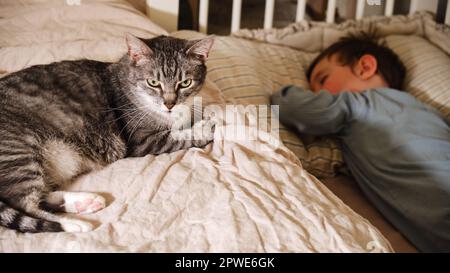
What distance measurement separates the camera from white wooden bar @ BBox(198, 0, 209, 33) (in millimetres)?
1831

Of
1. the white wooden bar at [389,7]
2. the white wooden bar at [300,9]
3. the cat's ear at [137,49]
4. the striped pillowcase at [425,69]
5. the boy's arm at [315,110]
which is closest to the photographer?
the cat's ear at [137,49]

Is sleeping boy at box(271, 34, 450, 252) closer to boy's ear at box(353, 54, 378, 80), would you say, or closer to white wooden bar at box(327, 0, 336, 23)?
boy's ear at box(353, 54, 378, 80)

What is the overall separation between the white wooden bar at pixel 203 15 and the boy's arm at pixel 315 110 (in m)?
0.59

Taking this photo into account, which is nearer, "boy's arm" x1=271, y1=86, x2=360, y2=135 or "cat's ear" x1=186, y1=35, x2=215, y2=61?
"cat's ear" x1=186, y1=35, x2=215, y2=61

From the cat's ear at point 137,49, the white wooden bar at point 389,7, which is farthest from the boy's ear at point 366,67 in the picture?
the cat's ear at point 137,49

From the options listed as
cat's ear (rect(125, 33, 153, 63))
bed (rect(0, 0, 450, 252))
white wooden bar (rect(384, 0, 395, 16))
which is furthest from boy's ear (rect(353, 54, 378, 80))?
cat's ear (rect(125, 33, 153, 63))

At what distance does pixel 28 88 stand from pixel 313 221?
0.78m

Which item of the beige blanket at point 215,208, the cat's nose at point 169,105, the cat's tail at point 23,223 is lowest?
the cat's tail at point 23,223

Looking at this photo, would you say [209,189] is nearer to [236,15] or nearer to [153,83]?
[153,83]

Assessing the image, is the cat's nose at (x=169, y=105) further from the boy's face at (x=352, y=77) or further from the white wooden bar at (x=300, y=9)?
the white wooden bar at (x=300, y=9)

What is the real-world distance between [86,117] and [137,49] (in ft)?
0.76

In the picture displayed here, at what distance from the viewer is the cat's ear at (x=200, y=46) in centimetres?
116

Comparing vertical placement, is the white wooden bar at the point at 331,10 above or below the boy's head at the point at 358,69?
above

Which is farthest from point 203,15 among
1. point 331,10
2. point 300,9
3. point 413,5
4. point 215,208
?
point 215,208
